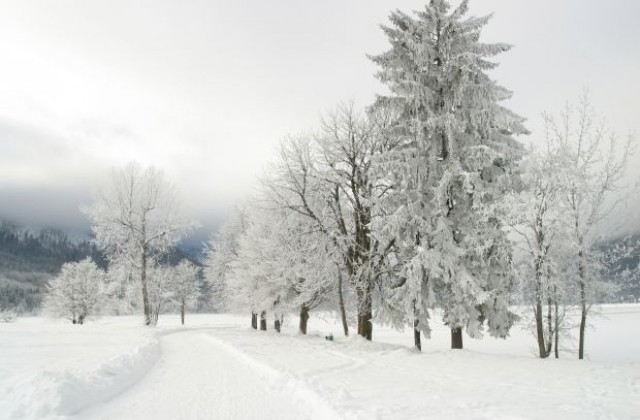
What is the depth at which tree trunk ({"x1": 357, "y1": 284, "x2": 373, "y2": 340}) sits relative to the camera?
1869 centimetres

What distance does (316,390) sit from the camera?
26.5ft

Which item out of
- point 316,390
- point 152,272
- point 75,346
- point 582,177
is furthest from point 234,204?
point 316,390

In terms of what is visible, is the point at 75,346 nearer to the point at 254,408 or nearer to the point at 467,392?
the point at 254,408

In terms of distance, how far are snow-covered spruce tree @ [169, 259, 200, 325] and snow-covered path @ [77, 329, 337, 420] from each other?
4867 centimetres

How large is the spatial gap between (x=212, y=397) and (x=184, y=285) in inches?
2128

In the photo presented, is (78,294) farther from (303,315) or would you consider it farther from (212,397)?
(212,397)

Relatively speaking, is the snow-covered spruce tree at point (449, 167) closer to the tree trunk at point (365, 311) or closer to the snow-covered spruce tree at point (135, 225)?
the tree trunk at point (365, 311)

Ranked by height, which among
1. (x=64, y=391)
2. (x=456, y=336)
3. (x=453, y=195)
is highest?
(x=453, y=195)

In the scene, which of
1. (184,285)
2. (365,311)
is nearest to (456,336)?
(365,311)

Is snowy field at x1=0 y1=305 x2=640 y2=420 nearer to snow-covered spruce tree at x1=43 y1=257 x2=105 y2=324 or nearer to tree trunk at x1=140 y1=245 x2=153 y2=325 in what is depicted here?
tree trunk at x1=140 y1=245 x2=153 y2=325

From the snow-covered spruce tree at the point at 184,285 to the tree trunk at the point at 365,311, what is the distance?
42593mm

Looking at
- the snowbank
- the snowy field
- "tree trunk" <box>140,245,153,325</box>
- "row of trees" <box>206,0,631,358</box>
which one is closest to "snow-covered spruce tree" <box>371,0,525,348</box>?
"row of trees" <box>206,0,631,358</box>

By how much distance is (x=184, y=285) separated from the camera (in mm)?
59281

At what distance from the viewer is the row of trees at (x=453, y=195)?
47.8 feet
